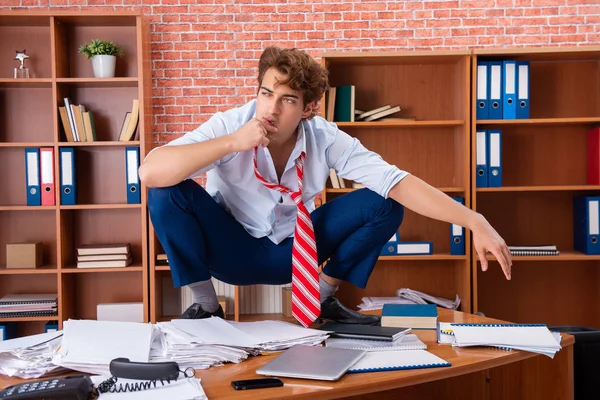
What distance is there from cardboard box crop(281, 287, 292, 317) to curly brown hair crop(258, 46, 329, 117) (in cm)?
186

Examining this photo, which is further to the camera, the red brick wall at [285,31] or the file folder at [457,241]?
the red brick wall at [285,31]

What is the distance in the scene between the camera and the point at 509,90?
3725mm

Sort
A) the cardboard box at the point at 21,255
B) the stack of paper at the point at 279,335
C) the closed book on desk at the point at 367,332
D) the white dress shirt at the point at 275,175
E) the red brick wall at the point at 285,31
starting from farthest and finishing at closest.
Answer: the red brick wall at the point at 285,31
the cardboard box at the point at 21,255
the white dress shirt at the point at 275,175
the closed book on desk at the point at 367,332
the stack of paper at the point at 279,335

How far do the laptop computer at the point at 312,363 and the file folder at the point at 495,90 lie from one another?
2.48 metres

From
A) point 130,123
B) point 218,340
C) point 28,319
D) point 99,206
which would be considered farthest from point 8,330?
point 218,340

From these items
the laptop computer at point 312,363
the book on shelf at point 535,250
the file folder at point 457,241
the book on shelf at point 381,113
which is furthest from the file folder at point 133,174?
the laptop computer at point 312,363

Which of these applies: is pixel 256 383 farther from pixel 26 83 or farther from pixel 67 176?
pixel 26 83

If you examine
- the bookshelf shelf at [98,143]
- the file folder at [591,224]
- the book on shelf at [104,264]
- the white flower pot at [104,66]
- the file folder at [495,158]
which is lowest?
the book on shelf at [104,264]

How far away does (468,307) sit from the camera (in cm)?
374

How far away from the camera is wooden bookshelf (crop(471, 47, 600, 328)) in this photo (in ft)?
12.9

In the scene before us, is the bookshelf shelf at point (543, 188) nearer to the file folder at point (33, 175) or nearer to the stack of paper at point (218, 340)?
the stack of paper at point (218, 340)

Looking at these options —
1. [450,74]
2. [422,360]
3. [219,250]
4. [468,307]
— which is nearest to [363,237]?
[219,250]

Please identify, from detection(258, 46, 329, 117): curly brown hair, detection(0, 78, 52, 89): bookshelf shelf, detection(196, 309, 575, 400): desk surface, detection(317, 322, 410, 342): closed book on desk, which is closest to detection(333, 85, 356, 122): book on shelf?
detection(258, 46, 329, 117): curly brown hair

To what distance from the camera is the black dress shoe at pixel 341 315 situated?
2.13 m
